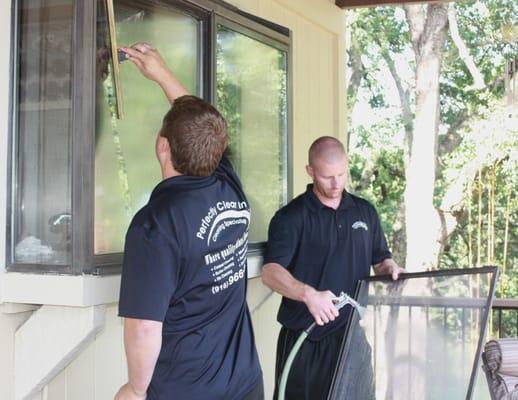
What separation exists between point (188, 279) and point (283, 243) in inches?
45.7

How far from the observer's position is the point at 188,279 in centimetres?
178

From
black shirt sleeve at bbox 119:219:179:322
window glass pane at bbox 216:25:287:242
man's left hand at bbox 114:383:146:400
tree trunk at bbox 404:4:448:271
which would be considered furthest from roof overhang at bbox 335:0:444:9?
tree trunk at bbox 404:4:448:271

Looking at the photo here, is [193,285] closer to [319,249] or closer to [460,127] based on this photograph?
[319,249]

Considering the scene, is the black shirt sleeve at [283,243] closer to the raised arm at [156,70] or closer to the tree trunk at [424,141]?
the raised arm at [156,70]

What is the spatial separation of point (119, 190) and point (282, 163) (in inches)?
50.5

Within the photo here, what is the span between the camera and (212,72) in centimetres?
286

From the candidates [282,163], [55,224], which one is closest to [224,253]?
[55,224]

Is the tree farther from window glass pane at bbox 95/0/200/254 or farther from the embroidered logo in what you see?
window glass pane at bbox 95/0/200/254

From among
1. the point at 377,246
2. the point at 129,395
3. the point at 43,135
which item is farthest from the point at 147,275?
the point at 377,246

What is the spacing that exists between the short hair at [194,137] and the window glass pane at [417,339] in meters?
1.00

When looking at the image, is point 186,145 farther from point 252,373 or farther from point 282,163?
point 282,163

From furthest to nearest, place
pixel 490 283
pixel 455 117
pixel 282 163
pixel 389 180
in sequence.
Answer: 1. pixel 389 180
2. pixel 455 117
3. pixel 282 163
4. pixel 490 283

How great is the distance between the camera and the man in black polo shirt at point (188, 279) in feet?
5.54

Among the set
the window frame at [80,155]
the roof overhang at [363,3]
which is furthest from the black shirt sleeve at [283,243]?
the roof overhang at [363,3]
